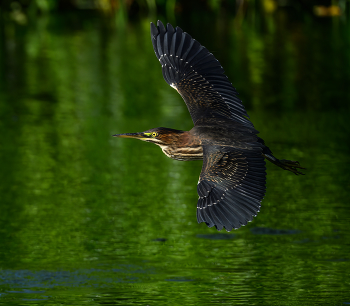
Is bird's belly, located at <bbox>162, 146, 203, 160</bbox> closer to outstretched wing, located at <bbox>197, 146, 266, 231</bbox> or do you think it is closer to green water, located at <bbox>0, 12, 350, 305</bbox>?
outstretched wing, located at <bbox>197, 146, 266, 231</bbox>

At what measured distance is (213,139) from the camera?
8562 mm

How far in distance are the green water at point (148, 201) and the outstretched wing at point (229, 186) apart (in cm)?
220

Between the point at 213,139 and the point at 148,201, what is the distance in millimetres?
5689

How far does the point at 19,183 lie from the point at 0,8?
3882cm

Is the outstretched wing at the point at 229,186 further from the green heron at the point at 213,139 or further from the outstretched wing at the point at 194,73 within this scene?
the outstretched wing at the point at 194,73

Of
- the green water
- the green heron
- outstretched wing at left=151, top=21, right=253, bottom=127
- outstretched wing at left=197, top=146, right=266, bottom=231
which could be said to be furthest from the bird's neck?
the green water

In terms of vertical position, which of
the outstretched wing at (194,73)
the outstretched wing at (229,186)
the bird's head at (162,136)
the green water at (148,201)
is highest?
the outstretched wing at (194,73)

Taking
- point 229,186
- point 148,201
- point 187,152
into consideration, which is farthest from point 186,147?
point 148,201

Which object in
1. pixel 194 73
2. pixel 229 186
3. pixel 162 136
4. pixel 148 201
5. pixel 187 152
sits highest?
pixel 194 73

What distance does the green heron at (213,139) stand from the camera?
802cm

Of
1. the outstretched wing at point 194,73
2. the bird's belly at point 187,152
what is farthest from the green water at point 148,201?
the outstretched wing at point 194,73

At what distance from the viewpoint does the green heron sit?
8023 mm

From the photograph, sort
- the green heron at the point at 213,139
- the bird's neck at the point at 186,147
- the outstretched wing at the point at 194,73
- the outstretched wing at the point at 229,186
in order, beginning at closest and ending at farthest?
the outstretched wing at the point at 229,186 < the green heron at the point at 213,139 < the bird's neck at the point at 186,147 < the outstretched wing at the point at 194,73

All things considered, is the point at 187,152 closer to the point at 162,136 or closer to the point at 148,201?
the point at 162,136
